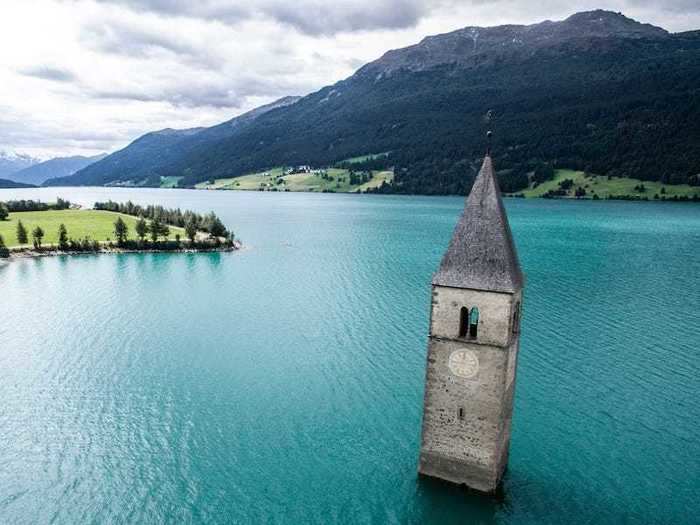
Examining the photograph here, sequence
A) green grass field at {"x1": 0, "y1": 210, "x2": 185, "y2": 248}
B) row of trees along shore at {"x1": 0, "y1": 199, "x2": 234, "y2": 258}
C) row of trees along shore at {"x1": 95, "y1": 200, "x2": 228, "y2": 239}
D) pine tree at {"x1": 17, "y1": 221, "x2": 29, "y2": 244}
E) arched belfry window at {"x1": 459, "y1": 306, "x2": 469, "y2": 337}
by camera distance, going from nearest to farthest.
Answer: arched belfry window at {"x1": 459, "y1": 306, "x2": 469, "y2": 337} < row of trees along shore at {"x1": 0, "y1": 199, "x2": 234, "y2": 258} < pine tree at {"x1": 17, "y1": 221, "x2": 29, "y2": 244} < green grass field at {"x1": 0, "y1": 210, "x2": 185, "y2": 248} < row of trees along shore at {"x1": 95, "y1": 200, "x2": 228, "y2": 239}

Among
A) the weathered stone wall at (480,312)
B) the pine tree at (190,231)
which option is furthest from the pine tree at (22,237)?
the weathered stone wall at (480,312)

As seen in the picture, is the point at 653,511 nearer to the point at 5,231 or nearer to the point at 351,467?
the point at 351,467

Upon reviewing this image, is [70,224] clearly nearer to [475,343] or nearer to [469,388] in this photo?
[469,388]

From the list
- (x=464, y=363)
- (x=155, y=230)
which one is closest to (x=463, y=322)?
(x=464, y=363)

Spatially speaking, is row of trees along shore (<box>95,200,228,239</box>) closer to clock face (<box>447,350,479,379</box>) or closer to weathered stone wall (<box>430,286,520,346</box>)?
weathered stone wall (<box>430,286,520,346</box>)

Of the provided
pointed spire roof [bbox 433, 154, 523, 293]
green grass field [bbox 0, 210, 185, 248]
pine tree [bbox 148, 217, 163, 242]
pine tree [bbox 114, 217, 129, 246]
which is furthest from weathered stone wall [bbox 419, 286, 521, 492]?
green grass field [bbox 0, 210, 185, 248]

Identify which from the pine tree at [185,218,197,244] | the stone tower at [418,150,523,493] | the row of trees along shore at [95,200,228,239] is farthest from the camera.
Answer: the row of trees along shore at [95,200,228,239]

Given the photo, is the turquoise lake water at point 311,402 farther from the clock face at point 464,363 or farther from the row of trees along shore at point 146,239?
the row of trees along shore at point 146,239
